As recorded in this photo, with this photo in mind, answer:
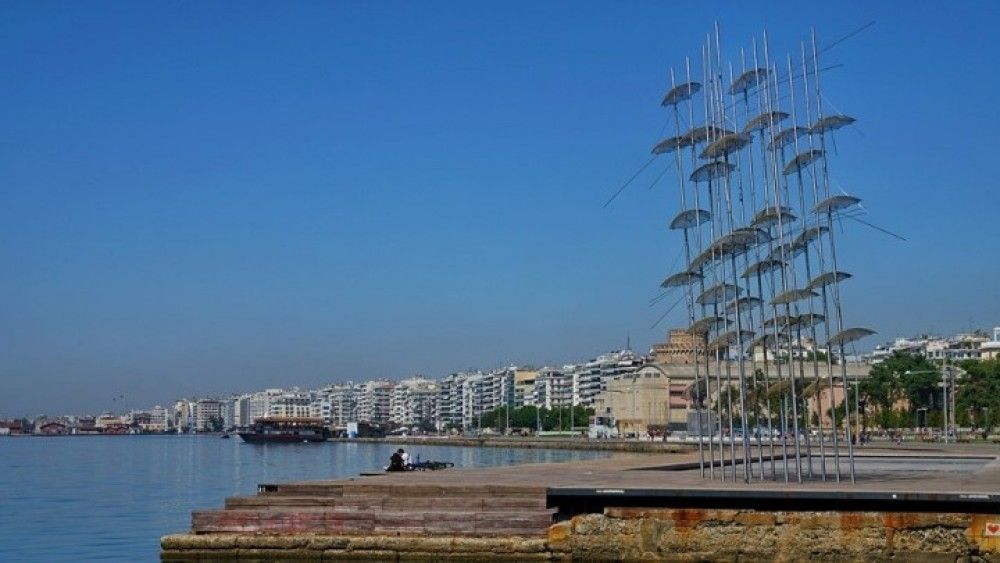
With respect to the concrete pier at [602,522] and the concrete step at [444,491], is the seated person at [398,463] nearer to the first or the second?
the concrete pier at [602,522]

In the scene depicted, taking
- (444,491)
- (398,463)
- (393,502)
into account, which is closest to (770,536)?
(444,491)

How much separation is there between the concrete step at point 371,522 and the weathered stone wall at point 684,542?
0.26 m

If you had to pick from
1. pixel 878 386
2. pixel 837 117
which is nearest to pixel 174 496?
pixel 837 117

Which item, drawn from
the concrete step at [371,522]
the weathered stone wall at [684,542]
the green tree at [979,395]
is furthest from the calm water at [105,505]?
the green tree at [979,395]

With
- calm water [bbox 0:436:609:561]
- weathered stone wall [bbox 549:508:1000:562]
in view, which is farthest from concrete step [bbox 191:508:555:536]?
calm water [bbox 0:436:609:561]

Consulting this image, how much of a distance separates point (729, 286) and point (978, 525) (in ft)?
34.2

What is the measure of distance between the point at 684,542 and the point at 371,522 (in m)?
7.14

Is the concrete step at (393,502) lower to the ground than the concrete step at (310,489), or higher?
lower

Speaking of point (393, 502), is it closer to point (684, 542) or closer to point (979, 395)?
point (684, 542)

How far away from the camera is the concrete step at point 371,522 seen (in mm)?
29938

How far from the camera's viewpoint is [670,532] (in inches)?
1146

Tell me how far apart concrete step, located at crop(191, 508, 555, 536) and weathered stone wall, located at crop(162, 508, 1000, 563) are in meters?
0.26

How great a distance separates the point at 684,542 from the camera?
29000mm

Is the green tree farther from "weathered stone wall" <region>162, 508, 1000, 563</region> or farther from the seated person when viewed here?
"weathered stone wall" <region>162, 508, 1000, 563</region>
